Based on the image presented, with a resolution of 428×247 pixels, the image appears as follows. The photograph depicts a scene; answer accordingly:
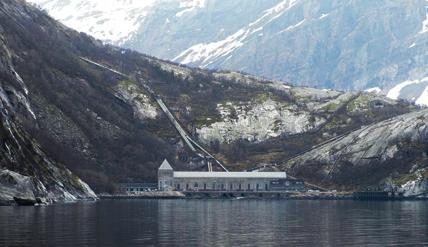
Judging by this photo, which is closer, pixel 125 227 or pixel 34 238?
pixel 34 238

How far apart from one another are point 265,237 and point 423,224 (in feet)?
131

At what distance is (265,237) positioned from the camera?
13012cm

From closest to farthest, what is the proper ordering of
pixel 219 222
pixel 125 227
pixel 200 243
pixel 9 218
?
pixel 200 243, pixel 125 227, pixel 9 218, pixel 219 222

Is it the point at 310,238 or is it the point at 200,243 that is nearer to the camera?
the point at 200,243

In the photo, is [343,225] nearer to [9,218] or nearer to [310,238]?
[310,238]

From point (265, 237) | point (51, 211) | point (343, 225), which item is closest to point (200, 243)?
point (265, 237)

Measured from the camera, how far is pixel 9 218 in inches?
6088

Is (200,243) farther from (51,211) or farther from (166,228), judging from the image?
(51,211)

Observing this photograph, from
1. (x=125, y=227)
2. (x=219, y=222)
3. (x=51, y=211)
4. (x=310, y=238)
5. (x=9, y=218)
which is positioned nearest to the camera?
(x=310, y=238)

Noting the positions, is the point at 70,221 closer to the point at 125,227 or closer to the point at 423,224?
the point at 125,227

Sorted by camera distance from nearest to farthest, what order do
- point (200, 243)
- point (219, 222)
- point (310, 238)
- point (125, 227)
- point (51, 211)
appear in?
point (200, 243), point (310, 238), point (125, 227), point (219, 222), point (51, 211)

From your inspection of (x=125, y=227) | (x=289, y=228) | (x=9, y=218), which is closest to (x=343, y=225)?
(x=289, y=228)

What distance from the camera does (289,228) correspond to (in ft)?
489

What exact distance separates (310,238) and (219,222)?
39144mm
